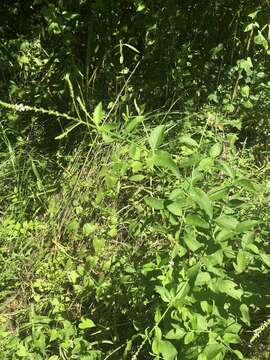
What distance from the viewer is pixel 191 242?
1795mm

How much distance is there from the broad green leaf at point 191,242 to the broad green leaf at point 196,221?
0.05m

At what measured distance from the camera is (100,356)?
7.33 feet

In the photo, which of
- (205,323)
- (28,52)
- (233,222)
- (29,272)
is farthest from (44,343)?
(28,52)

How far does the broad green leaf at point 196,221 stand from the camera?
5.83 ft

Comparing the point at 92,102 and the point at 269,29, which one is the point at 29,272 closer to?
the point at 92,102

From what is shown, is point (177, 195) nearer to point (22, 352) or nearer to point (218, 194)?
point (218, 194)

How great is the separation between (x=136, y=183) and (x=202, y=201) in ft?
3.18

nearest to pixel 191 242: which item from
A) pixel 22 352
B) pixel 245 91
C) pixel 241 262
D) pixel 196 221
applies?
pixel 196 221

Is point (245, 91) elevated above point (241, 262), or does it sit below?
below

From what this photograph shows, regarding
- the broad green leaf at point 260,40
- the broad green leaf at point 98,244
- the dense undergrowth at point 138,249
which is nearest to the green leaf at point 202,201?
the dense undergrowth at point 138,249

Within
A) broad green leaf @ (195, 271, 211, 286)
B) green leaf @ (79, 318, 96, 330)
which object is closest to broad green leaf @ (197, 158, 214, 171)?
broad green leaf @ (195, 271, 211, 286)

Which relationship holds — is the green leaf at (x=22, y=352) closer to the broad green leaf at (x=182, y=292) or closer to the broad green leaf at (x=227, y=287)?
the broad green leaf at (x=182, y=292)

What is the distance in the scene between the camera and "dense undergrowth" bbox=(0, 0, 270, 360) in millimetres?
1864

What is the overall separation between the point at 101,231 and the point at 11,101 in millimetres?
1351
